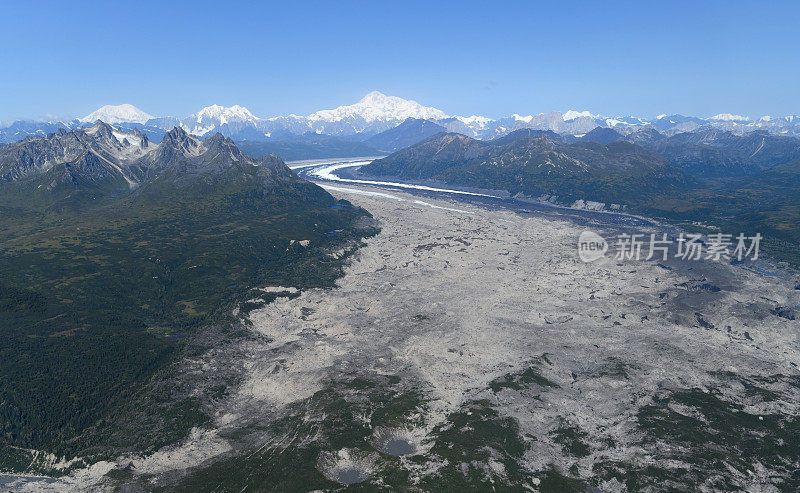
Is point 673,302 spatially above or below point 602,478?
above

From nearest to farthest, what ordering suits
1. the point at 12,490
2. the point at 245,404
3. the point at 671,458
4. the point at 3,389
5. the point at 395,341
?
the point at 12,490 < the point at 671,458 < the point at 3,389 < the point at 245,404 < the point at 395,341

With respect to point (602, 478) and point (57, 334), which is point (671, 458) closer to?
point (602, 478)

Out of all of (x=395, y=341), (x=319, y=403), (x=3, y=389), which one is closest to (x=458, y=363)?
(x=395, y=341)

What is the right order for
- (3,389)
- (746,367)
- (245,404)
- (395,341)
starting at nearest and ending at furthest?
(3,389) → (245,404) → (746,367) → (395,341)

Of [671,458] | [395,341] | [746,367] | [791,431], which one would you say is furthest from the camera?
[395,341]

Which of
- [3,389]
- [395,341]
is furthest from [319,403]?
[3,389]

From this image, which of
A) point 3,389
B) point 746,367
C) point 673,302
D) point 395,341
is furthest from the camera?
point 673,302

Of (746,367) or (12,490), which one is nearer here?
(12,490)

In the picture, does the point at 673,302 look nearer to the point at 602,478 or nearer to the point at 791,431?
the point at 791,431

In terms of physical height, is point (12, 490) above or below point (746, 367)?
below
